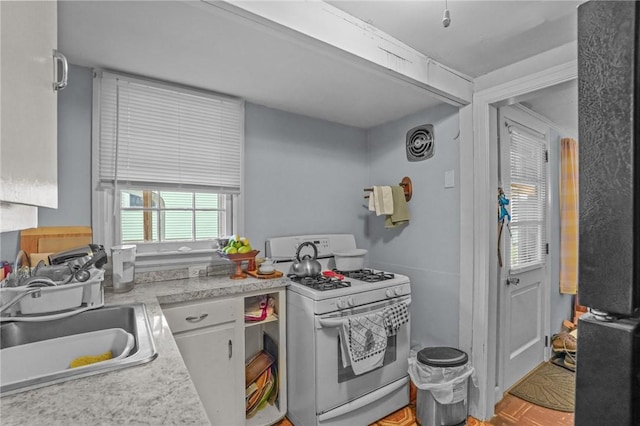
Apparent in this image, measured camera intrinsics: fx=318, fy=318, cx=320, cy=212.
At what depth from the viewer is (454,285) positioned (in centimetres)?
235

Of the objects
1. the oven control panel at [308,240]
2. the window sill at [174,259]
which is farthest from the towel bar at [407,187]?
the window sill at [174,259]

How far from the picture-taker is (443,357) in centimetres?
A: 202

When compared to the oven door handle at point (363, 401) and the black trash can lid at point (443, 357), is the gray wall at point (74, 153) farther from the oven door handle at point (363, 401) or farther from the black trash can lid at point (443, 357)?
the black trash can lid at point (443, 357)

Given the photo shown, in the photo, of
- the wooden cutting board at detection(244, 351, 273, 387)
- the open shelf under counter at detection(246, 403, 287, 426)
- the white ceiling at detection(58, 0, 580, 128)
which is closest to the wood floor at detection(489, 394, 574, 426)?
the open shelf under counter at detection(246, 403, 287, 426)

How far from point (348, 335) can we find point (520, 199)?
1863 millimetres

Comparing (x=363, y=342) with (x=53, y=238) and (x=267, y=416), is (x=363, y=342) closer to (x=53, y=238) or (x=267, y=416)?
(x=267, y=416)

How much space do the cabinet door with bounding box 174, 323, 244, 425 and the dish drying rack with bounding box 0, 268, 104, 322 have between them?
0.57 meters

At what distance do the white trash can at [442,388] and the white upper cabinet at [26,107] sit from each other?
2.08m

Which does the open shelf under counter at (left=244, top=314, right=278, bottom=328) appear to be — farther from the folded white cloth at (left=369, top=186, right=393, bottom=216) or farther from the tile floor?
the folded white cloth at (left=369, top=186, right=393, bottom=216)

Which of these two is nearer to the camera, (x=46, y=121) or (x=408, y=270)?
(x=46, y=121)

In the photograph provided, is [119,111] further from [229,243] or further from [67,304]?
[67,304]

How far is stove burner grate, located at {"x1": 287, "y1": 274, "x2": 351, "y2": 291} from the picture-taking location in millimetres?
2002

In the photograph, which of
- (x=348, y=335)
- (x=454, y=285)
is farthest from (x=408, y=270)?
(x=348, y=335)

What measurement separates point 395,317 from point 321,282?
0.54 meters
